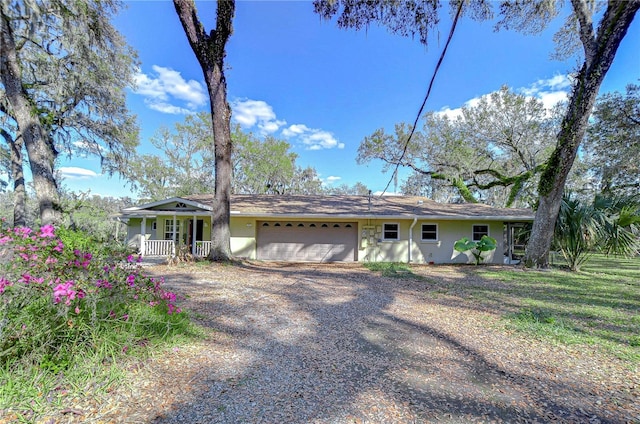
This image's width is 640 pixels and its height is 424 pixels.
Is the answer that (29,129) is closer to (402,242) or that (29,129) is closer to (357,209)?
(357,209)

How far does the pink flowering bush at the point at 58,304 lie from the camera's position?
2.54m

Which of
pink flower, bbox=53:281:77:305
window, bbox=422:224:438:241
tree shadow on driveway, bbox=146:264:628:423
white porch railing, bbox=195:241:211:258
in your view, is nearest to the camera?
tree shadow on driveway, bbox=146:264:628:423

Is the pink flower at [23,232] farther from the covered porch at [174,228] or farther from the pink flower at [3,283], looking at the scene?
the covered porch at [174,228]

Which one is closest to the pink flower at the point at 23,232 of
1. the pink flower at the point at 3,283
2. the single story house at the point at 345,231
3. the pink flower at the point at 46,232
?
the pink flower at the point at 46,232

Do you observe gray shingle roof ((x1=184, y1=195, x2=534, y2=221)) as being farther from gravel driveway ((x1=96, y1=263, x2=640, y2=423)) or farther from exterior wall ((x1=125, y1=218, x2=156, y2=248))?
gravel driveway ((x1=96, y1=263, x2=640, y2=423))

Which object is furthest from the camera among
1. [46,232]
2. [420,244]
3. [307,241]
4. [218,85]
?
[307,241]

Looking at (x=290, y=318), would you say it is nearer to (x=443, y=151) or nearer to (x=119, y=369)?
(x=119, y=369)

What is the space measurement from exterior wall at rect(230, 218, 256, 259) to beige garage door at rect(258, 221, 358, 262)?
1.24ft

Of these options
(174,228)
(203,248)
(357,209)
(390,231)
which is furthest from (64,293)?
(390,231)

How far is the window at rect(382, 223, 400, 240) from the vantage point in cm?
1353

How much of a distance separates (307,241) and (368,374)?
35.7ft

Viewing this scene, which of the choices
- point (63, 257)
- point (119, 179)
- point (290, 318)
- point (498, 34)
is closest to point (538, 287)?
point (290, 318)

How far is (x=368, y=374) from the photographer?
3.01 metres

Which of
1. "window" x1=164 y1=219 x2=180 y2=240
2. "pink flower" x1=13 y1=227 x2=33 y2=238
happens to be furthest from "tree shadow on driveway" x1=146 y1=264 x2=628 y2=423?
"window" x1=164 y1=219 x2=180 y2=240
